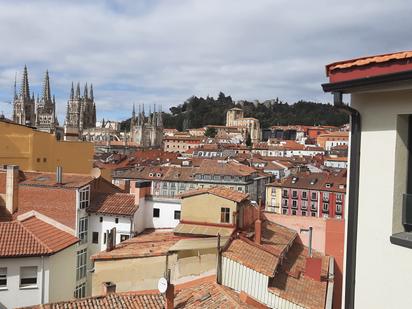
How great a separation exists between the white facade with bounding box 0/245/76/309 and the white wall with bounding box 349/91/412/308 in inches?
677

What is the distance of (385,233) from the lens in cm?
347

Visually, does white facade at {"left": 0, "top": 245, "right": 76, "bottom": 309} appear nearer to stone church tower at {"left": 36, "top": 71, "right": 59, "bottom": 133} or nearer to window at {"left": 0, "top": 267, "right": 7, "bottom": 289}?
window at {"left": 0, "top": 267, "right": 7, "bottom": 289}

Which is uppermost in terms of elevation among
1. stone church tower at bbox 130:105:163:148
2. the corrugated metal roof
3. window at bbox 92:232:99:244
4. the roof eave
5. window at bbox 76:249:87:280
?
stone church tower at bbox 130:105:163:148

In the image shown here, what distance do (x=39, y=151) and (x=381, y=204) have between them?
34628mm

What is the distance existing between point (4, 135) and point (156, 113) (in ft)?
400

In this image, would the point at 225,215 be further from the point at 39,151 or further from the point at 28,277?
the point at 39,151

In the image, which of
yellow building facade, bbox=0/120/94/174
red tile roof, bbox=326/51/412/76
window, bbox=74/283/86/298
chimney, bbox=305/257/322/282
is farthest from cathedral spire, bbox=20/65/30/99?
red tile roof, bbox=326/51/412/76

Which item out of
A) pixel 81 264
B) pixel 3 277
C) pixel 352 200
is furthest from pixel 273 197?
pixel 352 200

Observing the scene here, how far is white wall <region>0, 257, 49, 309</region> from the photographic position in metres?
17.8

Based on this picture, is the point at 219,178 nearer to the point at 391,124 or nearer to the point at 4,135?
the point at 4,135

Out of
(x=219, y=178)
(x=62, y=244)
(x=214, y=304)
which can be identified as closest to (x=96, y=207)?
(x=62, y=244)

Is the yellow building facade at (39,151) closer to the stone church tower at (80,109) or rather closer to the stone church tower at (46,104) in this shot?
the stone church tower at (46,104)

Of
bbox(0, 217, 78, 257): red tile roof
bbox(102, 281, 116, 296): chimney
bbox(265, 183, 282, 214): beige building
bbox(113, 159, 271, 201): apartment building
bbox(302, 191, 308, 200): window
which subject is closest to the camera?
bbox(102, 281, 116, 296): chimney

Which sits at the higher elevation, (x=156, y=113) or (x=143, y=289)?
(x=156, y=113)
